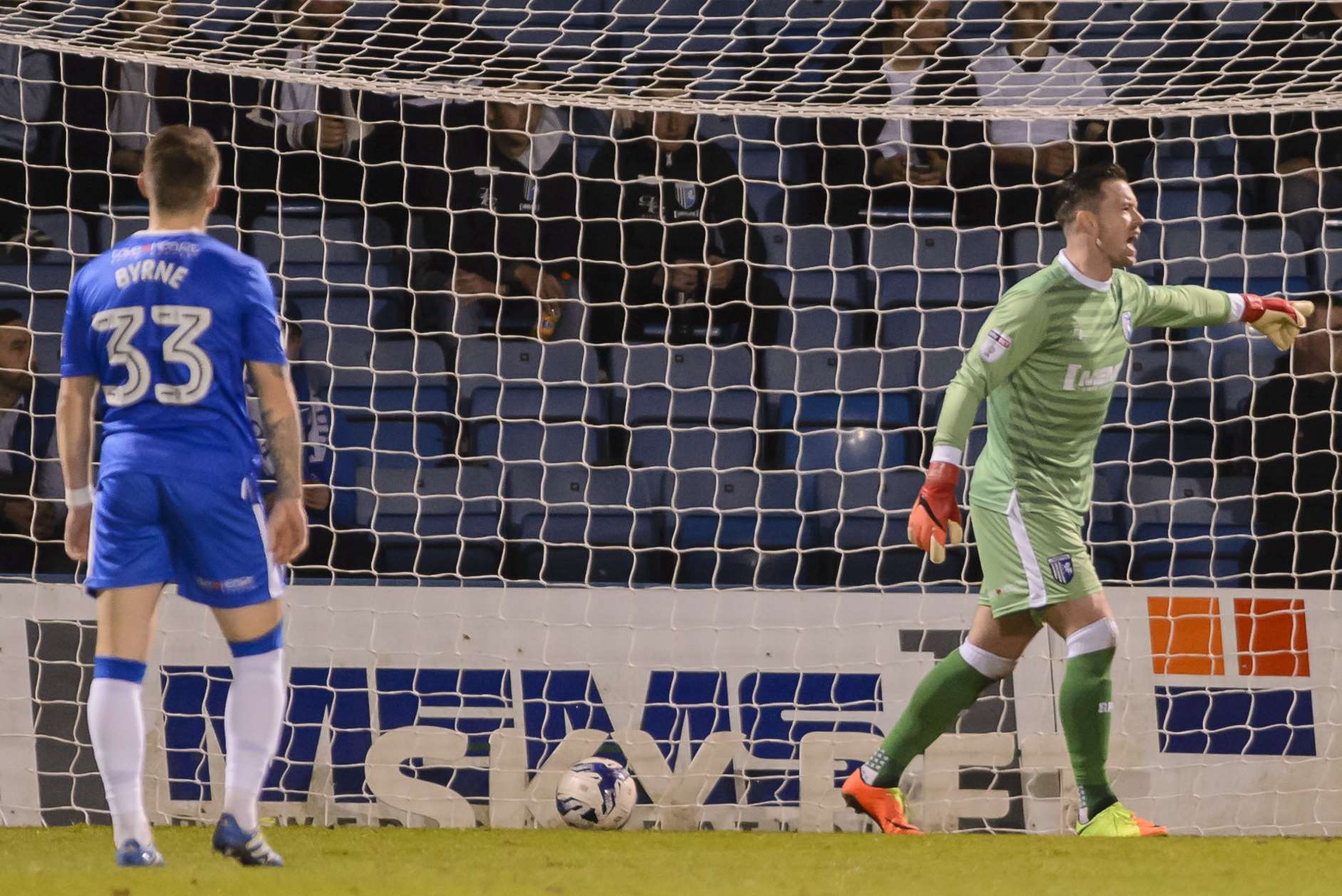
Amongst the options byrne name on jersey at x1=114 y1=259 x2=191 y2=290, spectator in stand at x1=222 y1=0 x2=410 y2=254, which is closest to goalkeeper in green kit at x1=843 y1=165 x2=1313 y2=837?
byrne name on jersey at x1=114 y1=259 x2=191 y2=290

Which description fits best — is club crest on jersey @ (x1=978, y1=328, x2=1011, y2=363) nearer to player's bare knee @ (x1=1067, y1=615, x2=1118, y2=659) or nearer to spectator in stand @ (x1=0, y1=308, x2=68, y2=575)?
player's bare knee @ (x1=1067, y1=615, x2=1118, y2=659)

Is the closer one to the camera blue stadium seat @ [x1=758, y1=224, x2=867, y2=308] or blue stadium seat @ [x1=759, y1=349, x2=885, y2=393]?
blue stadium seat @ [x1=759, y1=349, x2=885, y2=393]

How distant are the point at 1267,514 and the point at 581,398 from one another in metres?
2.48

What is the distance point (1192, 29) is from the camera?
6367 mm

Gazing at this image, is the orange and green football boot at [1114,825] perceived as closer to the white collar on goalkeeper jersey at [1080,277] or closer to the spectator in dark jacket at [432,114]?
the white collar on goalkeeper jersey at [1080,277]

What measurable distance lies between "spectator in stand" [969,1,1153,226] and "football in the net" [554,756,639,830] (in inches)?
107

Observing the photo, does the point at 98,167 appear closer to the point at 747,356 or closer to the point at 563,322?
the point at 563,322

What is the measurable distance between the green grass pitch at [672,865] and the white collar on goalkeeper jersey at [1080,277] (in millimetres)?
1409

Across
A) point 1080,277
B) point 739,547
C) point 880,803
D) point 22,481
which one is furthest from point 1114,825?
point 22,481

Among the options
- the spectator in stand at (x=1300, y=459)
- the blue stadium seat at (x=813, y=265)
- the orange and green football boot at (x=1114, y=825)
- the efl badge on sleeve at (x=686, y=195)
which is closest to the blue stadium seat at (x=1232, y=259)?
the spectator in stand at (x=1300, y=459)

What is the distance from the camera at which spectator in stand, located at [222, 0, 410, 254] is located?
19.5ft

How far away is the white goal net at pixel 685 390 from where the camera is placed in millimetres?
4992

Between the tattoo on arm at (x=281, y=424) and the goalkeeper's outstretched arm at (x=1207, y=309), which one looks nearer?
the tattoo on arm at (x=281, y=424)

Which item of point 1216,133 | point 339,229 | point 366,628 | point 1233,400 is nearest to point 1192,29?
point 1216,133
